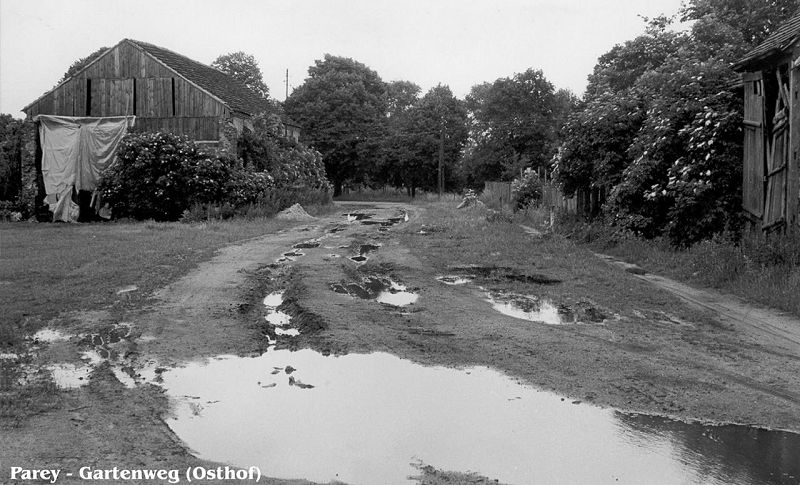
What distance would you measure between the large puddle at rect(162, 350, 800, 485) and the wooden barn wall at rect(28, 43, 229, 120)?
25800 millimetres

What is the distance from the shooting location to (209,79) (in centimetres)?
3366

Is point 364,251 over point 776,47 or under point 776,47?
under

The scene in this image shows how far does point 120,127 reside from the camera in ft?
96.2

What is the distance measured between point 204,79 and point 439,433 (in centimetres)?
3043

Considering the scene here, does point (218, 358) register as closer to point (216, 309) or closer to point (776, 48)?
point (216, 309)

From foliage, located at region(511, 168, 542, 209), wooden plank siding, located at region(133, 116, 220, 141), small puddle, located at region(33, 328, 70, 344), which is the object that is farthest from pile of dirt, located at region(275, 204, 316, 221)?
small puddle, located at region(33, 328, 70, 344)

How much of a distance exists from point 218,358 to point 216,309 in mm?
2272

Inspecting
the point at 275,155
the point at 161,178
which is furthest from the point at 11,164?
the point at 275,155

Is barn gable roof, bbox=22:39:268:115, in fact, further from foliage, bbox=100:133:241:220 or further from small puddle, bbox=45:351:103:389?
small puddle, bbox=45:351:103:389

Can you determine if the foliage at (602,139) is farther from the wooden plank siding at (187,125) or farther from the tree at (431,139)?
the tree at (431,139)

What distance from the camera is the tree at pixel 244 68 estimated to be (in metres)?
73.1

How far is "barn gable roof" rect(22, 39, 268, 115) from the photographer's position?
1187 inches

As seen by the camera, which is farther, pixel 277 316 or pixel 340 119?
pixel 340 119

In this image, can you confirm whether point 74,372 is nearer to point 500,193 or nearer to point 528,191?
point 528,191
